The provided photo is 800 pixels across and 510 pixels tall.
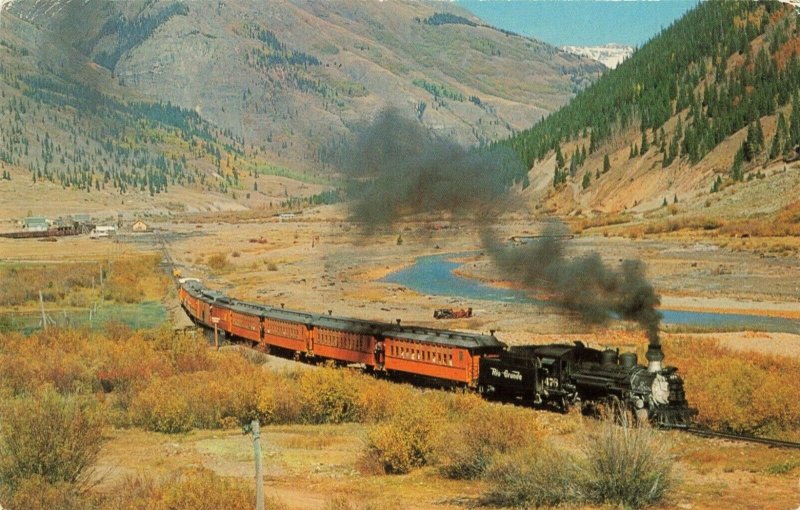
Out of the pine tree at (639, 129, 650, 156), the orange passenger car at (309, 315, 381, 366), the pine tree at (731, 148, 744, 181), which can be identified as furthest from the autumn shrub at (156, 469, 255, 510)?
the pine tree at (639, 129, 650, 156)

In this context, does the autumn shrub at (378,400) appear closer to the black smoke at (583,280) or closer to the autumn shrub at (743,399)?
the black smoke at (583,280)

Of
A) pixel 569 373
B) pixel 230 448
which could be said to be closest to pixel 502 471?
pixel 569 373

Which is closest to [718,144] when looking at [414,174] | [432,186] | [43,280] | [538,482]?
[43,280]

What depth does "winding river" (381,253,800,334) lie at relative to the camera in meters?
65.4

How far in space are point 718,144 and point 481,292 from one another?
76.1m

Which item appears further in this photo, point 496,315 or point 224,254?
point 224,254

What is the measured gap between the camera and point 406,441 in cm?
3023

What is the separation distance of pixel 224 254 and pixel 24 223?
60990 millimetres

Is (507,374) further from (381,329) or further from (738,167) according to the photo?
(738,167)

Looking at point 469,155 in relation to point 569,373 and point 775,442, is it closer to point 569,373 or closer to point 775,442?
point 569,373

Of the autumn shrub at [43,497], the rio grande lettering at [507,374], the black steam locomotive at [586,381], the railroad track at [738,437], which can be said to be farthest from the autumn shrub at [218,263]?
the autumn shrub at [43,497]

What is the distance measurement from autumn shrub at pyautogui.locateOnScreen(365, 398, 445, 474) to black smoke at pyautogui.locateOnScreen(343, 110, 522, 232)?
1764 cm

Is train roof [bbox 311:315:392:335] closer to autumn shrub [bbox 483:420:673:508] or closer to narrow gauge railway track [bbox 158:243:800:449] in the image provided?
narrow gauge railway track [bbox 158:243:800:449]

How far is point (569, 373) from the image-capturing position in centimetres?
3409
